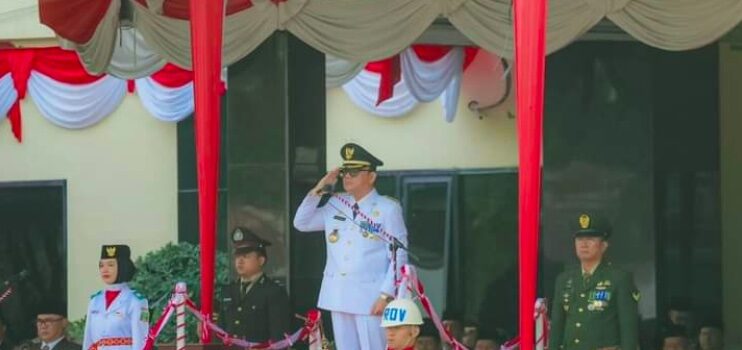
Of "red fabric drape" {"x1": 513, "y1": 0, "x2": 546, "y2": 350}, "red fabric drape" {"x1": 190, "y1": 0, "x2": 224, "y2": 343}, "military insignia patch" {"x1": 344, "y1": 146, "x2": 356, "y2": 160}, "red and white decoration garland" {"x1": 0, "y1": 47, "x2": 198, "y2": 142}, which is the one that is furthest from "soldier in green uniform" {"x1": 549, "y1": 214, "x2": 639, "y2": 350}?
"red and white decoration garland" {"x1": 0, "y1": 47, "x2": 198, "y2": 142}

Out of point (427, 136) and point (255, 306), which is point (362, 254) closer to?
point (255, 306)

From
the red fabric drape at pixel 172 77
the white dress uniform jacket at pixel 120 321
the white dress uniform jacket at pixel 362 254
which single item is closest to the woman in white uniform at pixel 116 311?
the white dress uniform jacket at pixel 120 321

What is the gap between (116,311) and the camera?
531 inches

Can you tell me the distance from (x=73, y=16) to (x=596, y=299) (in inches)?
198

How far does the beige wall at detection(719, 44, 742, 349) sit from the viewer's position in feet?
53.1

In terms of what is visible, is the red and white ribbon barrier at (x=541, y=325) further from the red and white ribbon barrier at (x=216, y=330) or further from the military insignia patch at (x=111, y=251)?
the military insignia patch at (x=111, y=251)

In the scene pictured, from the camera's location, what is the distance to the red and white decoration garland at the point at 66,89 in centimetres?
1989

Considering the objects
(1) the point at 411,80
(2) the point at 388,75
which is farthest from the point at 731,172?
(2) the point at 388,75

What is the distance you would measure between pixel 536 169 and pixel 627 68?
4812 millimetres

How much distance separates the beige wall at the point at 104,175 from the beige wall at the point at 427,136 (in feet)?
6.67

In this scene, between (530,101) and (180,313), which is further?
(180,313)

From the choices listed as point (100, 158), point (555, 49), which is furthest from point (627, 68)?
point (100, 158)

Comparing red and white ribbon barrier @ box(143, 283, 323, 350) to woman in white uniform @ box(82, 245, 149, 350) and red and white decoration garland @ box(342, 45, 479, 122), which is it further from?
red and white decoration garland @ box(342, 45, 479, 122)

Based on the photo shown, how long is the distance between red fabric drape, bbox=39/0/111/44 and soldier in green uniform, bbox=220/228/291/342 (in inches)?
104
